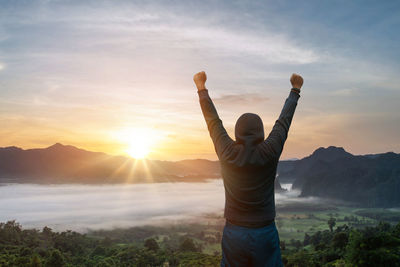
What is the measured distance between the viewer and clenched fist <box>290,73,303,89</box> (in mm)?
3762

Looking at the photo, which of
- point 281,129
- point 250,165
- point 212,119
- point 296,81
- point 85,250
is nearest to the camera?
point 250,165

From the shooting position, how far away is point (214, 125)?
3.56 meters

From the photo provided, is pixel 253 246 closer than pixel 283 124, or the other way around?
pixel 253 246

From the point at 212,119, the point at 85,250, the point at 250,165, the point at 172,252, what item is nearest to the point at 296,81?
the point at 212,119

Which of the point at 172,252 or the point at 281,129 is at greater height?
the point at 281,129

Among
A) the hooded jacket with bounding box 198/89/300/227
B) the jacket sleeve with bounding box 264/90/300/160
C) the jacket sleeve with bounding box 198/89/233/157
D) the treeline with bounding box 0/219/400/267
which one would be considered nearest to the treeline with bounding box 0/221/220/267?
the treeline with bounding box 0/219/400/267

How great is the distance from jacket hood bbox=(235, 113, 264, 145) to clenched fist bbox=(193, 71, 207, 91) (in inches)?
28.4

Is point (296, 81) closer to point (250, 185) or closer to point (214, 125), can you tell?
point (214, 125)

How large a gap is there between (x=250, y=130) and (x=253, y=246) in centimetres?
131

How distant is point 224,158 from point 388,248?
47.4m

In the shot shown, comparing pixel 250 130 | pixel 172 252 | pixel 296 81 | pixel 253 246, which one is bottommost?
pixel 172 252

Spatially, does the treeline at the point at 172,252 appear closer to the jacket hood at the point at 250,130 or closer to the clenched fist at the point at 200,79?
the jacket hood at the point at 250,130

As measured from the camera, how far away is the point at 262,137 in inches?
133

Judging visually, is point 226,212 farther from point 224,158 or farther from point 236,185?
point 224,158
